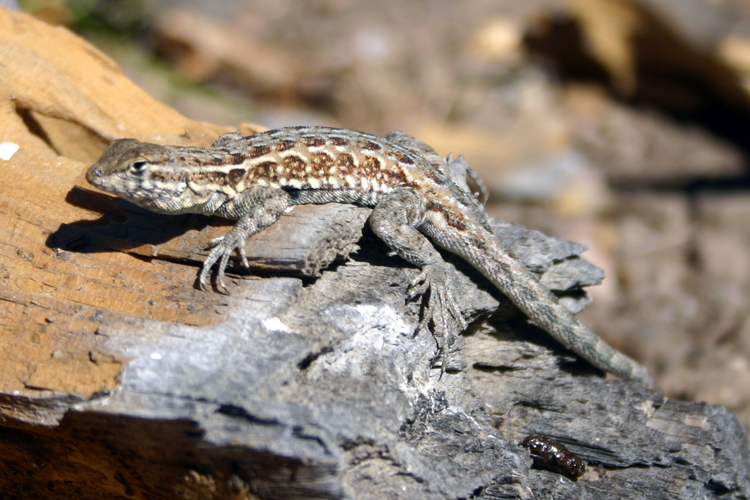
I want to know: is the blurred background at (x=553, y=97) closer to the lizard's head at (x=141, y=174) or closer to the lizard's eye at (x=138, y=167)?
the lizard's head at (x=141, y=174)

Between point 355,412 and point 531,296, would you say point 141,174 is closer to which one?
point 355,412

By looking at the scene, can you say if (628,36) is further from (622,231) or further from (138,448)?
(138,448)

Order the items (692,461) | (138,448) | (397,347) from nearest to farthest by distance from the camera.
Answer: (138,448), (397,347), (692,461)

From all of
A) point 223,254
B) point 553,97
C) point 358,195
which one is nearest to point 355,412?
point 223,254

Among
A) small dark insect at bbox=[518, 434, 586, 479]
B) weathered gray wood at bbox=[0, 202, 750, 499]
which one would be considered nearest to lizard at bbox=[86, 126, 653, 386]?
weathered gray wood at bbox=[0, 202, 750, 499]

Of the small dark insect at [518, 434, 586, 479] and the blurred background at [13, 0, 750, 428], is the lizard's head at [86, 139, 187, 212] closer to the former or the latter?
the small dark insect at [518, 434, 586, 479]

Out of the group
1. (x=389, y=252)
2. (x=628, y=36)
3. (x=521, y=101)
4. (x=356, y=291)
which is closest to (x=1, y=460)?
(x=356, y=291)

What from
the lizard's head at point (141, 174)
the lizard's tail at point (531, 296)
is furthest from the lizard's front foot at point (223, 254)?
the lizard's tail at point (531, 296)
